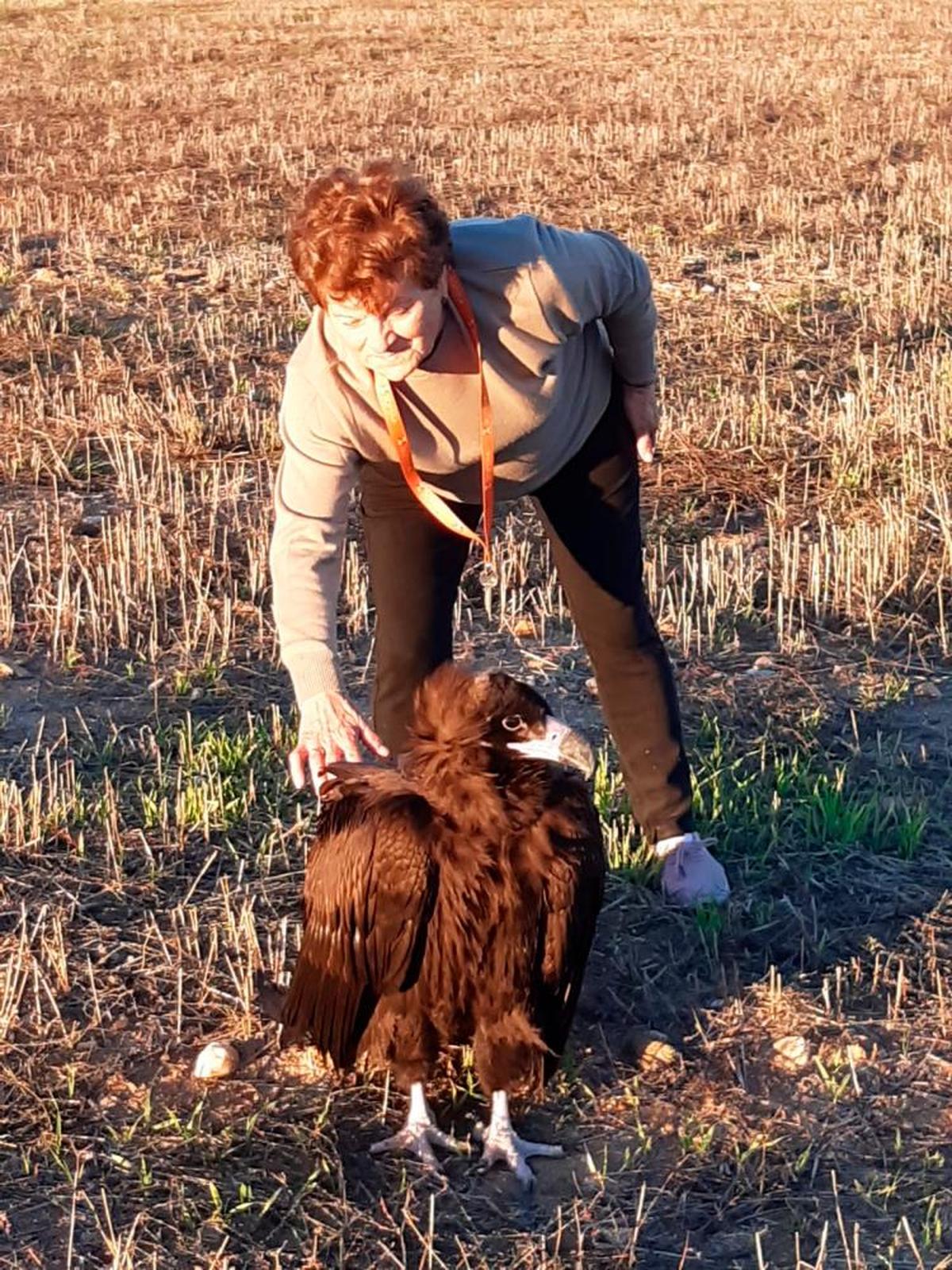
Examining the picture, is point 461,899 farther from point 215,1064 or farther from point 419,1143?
point 215,1064

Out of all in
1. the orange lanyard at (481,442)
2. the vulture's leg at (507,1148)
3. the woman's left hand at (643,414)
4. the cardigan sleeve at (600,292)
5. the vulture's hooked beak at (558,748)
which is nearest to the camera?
the vulture's hooked beak at (558,748)

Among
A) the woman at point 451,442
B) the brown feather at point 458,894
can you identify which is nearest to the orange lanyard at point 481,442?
the woman at point 451,442

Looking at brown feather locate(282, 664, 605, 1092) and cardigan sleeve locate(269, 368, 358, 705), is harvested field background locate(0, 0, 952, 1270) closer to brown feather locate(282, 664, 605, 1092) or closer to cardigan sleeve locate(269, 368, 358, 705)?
brown feather locate(282, 664, 605, 1092)

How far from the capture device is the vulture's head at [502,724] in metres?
3.77

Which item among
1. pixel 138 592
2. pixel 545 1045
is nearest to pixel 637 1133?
pixel 545 1045

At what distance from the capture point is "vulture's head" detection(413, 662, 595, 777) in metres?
3.77

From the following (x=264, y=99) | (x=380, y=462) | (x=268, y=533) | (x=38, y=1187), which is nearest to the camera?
(x=38, y=1187)

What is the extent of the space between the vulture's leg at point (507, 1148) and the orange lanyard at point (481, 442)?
1.41 m

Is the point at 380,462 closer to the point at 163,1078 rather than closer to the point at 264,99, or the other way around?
the point at 163,1078

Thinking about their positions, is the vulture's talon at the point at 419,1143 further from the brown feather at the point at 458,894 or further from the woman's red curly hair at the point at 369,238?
the woman's red curly hair at the point at 369,238

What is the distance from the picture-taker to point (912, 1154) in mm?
4074

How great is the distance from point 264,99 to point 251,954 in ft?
58.4

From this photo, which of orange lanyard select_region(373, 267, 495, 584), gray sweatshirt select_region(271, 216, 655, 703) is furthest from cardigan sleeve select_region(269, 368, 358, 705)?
orange lanyard select_region(373, 267, 495, 584)

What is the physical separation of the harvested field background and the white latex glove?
67 mm
